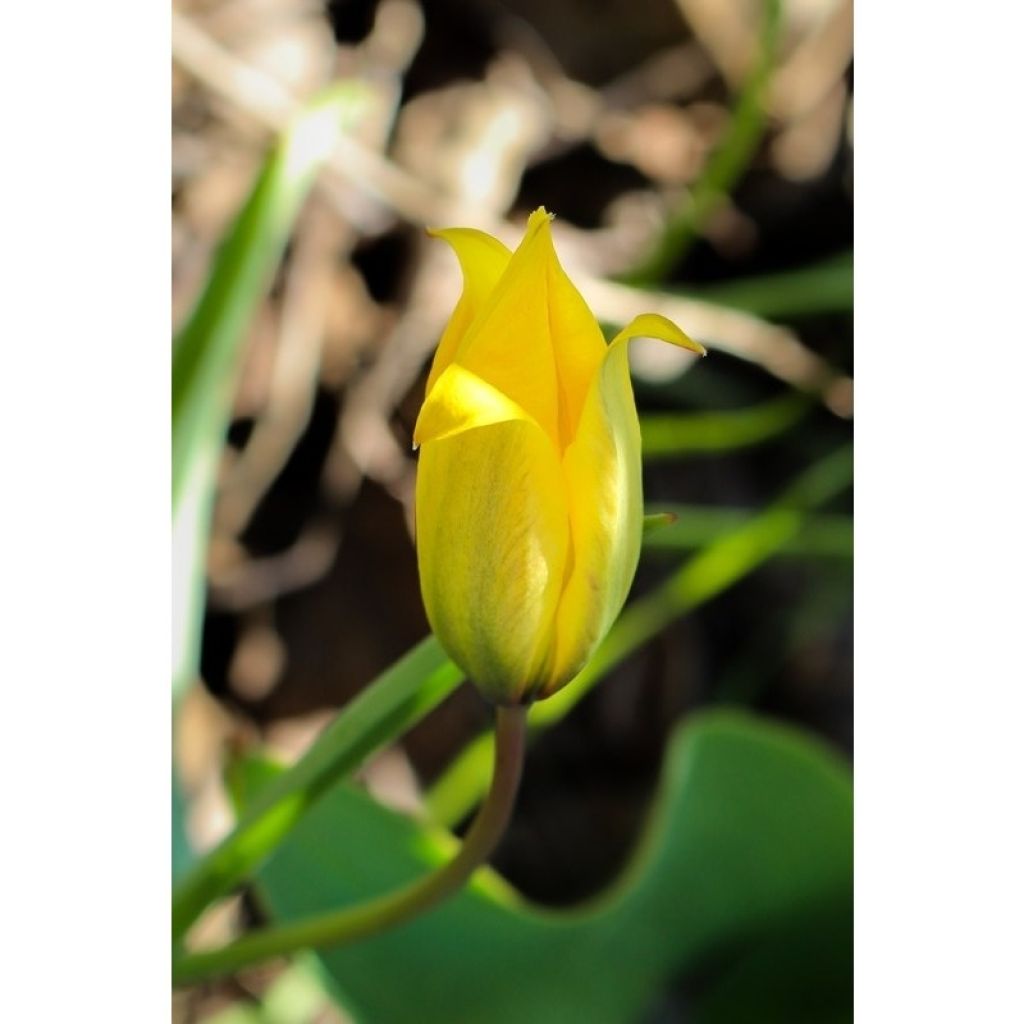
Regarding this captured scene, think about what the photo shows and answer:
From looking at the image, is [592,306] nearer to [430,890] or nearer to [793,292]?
[793,292]

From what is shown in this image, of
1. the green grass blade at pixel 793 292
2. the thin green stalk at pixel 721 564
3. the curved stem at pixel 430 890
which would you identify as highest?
the green grass blade at pixel 793 292

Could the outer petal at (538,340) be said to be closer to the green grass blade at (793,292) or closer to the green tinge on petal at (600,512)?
the green tinge on petal at (600,512)

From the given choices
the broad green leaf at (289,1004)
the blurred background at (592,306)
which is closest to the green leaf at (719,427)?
the blurred background at (592,306)

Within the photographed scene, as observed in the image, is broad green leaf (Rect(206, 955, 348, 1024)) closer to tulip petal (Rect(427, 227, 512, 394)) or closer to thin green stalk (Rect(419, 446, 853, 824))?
thin green stalk (Rect(419, 446, 853, 824))

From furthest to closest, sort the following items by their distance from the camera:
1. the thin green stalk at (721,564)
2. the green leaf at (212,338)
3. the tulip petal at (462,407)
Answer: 1. the thin green stalk at (721,564)
2. the green leaf at (212,338)
3. the tulip petal at (462,407)
